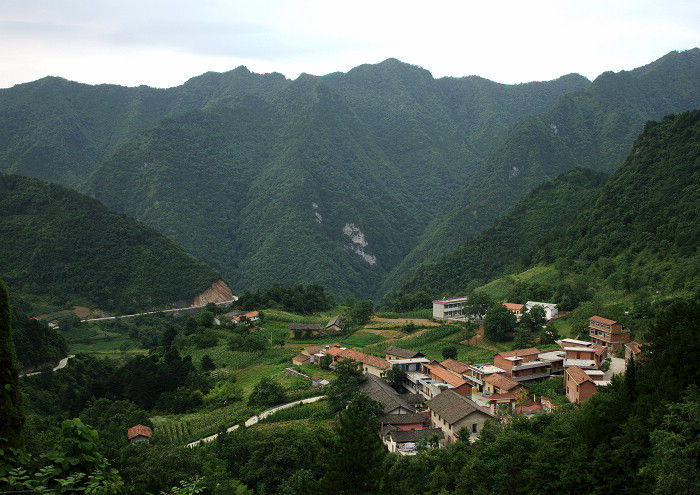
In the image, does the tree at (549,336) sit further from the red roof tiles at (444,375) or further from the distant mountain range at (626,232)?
the red roof tiles at (444,375)

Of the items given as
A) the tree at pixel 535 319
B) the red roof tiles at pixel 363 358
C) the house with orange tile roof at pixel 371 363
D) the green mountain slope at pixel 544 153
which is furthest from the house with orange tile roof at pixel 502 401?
the green mountain slope at pixel 544 153

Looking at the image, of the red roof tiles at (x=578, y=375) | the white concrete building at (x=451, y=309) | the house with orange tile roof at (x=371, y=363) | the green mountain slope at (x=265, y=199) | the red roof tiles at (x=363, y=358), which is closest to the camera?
the red roof tiles at (x=578, y=375)

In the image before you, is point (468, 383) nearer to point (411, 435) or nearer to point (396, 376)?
point (396, 376)

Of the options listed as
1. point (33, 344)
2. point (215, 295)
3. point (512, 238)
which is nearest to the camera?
point (33, 344)

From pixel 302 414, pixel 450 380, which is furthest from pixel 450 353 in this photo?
pixel 302 414

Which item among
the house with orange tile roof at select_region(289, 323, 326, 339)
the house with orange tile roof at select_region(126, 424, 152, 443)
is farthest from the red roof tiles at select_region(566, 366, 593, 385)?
the house with orange tile roof at select_region(289, 323, 326, 339)

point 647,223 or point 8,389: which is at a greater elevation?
point 8,389
